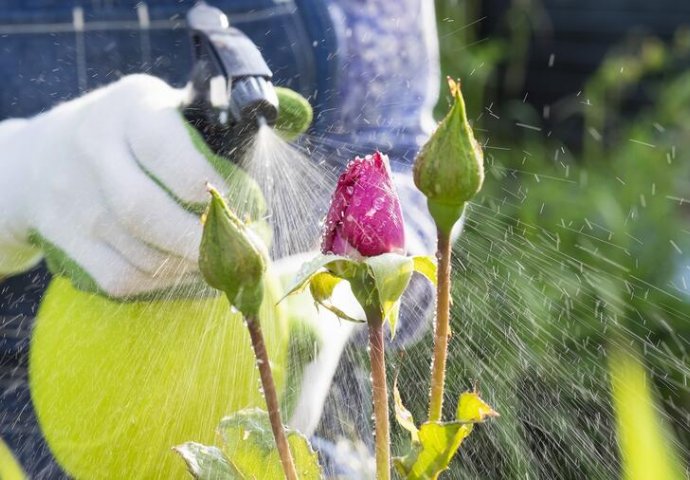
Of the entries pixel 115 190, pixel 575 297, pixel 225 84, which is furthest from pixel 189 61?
pixel 575 297

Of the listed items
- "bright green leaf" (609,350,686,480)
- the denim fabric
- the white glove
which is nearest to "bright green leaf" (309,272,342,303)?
"bright green leaf" (609,350,686,480)

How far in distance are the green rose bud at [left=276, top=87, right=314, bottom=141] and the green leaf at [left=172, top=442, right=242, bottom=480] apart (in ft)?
1.36

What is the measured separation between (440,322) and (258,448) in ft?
0.27

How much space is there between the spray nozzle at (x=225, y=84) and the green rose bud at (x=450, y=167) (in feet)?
0.91

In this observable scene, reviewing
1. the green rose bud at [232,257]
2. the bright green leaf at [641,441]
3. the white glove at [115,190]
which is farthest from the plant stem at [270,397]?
the white glove at [115,190]

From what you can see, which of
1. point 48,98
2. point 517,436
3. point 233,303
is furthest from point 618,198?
point 233,303

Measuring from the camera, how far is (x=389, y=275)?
0.34 m

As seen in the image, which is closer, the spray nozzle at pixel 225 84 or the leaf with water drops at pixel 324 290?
the leaf with water drops at pixel 324 290

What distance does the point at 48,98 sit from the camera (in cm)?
104

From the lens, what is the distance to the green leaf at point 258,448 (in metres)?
0.36

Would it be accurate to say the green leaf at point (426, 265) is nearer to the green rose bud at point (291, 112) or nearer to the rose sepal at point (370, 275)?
the rose sepal at point (370, 275)

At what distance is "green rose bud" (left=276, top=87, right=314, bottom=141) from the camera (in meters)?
0.74

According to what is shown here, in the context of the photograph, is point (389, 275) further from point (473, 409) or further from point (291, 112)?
point (291, 112)

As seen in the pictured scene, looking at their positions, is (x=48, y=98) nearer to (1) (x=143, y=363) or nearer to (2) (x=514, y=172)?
(1) (x=143, y=363)
